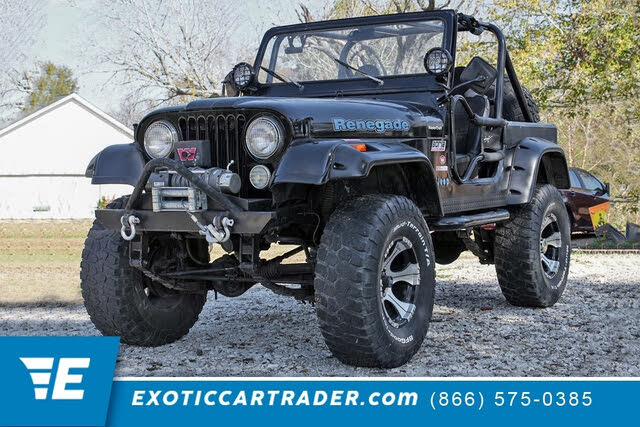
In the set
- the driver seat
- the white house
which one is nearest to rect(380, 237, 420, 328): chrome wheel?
the driver seat

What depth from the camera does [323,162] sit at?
4938 millimetres

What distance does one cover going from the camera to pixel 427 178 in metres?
5.90

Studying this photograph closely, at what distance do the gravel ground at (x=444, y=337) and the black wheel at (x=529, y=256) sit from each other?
165mm

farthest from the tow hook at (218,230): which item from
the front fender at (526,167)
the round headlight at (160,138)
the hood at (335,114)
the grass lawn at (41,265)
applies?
the grass lawn at (41,265)

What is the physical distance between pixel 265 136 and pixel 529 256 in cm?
330

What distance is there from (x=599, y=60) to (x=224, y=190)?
1334 centimetres

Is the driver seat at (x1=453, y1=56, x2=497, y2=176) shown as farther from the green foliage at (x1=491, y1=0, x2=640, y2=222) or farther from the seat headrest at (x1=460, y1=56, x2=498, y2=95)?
the green foliage at (x1=491, y1=0, x2=640, y2=222)

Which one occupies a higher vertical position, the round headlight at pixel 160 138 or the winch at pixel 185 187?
the round headlight at pixel 160 138

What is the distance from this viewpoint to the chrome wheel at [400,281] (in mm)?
5461

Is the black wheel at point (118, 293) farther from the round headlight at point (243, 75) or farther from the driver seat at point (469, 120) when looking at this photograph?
the driver seat at point (469, 120)

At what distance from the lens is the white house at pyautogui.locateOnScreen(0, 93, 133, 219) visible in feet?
109

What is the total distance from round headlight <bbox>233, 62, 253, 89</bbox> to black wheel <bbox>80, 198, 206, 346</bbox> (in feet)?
5.52

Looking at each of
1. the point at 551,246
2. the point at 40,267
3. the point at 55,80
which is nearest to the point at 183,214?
the point at 551,246

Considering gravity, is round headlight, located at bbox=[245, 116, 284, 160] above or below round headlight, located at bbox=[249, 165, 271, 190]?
above
